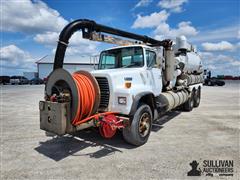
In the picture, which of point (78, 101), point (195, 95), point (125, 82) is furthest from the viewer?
point (195, 95)

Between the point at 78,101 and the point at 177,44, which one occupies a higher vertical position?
the point at 177,44

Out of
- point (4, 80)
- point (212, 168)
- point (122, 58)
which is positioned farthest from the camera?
point (4, 80)

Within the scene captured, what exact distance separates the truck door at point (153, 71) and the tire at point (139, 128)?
1.03 metres

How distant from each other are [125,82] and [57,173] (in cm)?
234

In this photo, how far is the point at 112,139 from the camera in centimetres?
475

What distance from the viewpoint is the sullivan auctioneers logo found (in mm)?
3094

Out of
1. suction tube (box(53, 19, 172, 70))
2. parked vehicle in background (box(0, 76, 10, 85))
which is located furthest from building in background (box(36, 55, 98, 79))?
suction tube (box(53, 19, 172, 70))

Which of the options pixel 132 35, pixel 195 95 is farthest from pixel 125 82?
pixel 195 95

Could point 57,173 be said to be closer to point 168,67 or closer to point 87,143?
point 87,143

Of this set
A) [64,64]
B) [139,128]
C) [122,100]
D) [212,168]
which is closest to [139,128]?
[139,128]

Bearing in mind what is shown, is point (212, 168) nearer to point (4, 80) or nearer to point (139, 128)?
point (139, 128)

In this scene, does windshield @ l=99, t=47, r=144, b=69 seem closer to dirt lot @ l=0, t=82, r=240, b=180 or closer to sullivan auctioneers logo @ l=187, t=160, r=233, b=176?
dirt lot @ l=0, t=82, r=240, b=180

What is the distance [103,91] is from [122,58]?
1.56 metres

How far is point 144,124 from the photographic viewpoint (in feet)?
14.5
